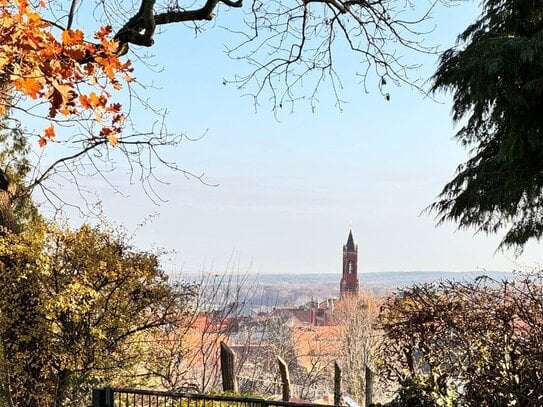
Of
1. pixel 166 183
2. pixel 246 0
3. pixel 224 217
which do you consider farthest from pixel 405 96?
pixel 224 217

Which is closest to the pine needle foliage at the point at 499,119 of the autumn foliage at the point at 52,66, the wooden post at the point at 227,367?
the wooden post at the point at 227,367

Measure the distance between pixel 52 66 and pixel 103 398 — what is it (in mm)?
2913

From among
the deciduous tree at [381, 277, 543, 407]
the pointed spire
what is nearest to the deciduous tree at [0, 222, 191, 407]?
the deciduous tree at [381, 277, 543, 407]

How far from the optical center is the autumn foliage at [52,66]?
1.45 m

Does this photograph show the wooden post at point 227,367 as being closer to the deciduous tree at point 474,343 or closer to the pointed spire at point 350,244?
the deciduous tree at point 474,343

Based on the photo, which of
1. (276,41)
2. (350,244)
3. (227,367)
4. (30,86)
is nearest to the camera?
(30,86)

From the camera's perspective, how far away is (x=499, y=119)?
584cm

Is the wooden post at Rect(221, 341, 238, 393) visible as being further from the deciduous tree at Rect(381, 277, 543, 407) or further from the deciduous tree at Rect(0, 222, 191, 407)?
the deciduous tree at Rect(381, 277, 543, 407)

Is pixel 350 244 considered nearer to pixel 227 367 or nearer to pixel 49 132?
pixel 227 367

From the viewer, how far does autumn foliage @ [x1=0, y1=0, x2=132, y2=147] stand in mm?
1445

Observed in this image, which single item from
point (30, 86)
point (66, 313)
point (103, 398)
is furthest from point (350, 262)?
point (30, 86)

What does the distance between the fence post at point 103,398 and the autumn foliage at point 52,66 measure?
97.0 inches

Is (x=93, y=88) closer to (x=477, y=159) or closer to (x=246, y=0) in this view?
(x=246, y=0)

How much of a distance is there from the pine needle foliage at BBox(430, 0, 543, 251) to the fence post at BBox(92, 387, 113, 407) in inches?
159
